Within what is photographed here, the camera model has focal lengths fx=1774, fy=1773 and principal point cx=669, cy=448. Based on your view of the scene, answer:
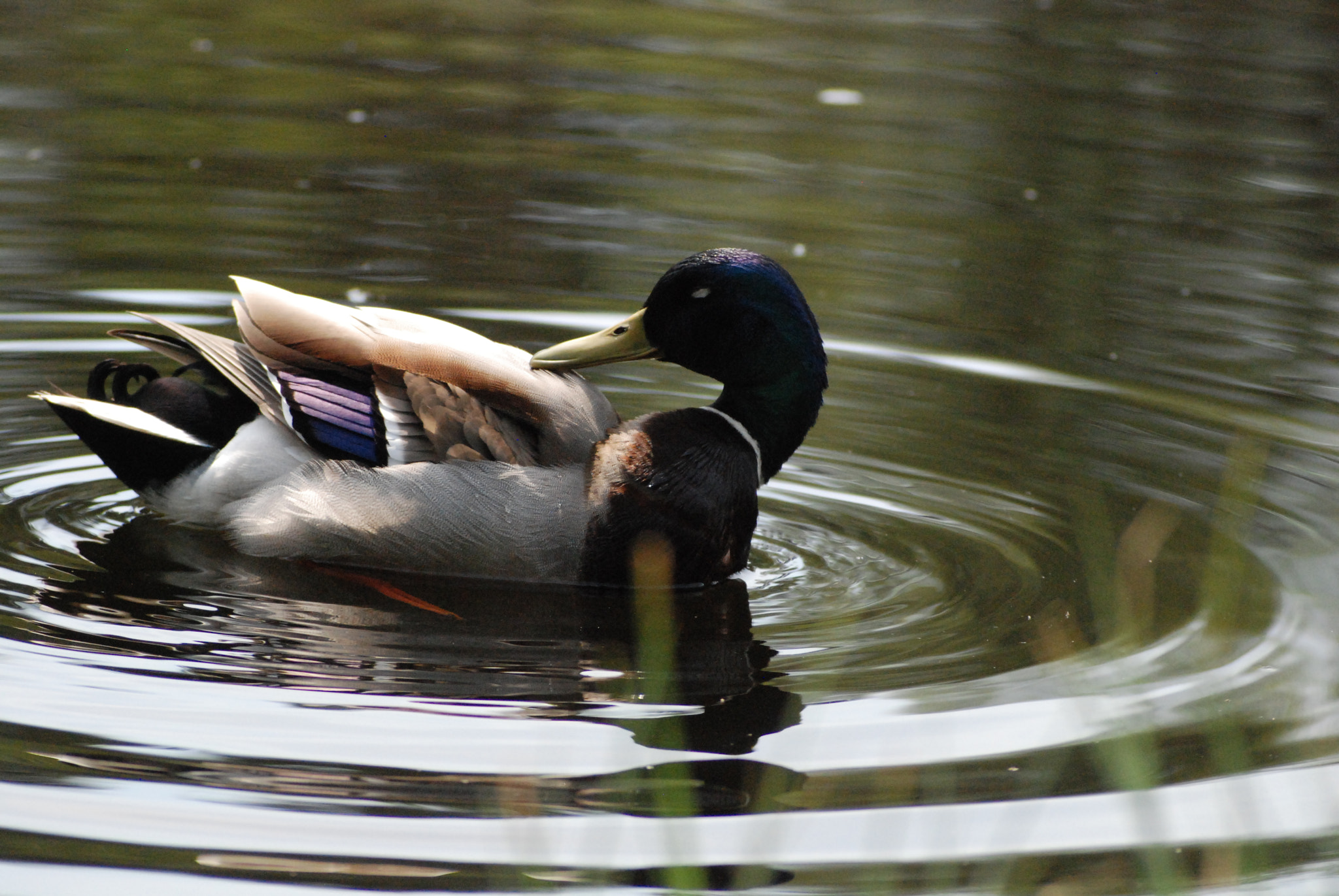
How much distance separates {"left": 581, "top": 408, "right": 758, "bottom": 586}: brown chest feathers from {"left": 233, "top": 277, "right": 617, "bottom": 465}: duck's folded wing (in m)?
0.14

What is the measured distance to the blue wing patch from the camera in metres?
5.18

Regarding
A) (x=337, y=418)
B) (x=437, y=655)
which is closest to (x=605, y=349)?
(x=337, y=418)

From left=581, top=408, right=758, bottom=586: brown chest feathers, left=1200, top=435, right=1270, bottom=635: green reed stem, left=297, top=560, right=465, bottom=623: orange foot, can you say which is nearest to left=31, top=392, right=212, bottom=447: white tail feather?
left=297, top=560, right=465, bottom=623: orange foot

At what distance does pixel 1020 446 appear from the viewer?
21.2 ft

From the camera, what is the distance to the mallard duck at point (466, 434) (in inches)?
201

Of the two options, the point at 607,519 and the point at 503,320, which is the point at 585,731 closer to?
the point at 607,519

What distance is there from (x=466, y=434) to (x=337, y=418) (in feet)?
1.30

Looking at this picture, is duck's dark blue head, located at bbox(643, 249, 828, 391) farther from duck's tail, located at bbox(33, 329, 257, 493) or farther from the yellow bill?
duck's tail, located at bbox(33, 329, 257, 493)

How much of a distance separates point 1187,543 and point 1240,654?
96cm

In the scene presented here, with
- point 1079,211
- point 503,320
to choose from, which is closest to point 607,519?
point 503,320

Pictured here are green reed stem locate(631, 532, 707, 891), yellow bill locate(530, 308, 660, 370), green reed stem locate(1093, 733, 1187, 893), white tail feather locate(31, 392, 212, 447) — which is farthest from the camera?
yellow bill locate(530, 308, 660, 370)

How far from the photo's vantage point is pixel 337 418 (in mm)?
5184

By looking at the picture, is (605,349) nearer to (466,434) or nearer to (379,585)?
(466,434)

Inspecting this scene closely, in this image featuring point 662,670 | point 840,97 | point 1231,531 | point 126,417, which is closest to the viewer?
point 662,670
